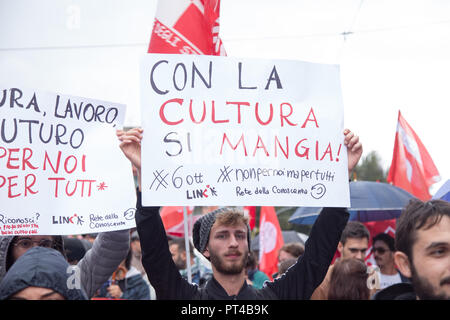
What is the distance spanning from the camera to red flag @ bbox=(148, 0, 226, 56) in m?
3.54

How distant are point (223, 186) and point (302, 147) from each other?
0.51 meters

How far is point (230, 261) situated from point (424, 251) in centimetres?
102

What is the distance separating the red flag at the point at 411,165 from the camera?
6379mm

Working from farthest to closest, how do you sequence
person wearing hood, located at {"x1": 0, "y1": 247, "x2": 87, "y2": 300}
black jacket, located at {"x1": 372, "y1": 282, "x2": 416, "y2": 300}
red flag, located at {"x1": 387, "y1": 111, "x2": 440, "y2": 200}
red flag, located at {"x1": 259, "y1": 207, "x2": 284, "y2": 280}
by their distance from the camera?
1. red flag, located at {"x1": 259, "y1": 207, "x2": 284, "y2": 280}
2. red flag, located at {"x1": 387, "y1": 111, "x2": 440, "y2": 200}
3. black jacket, located at {"x1": 372, "y1": 282, "x2": 416, "y2": 300}
4. person wearing hood, located at {"x1": 0, "y1": 247, "x2": 87, "y2": 300}

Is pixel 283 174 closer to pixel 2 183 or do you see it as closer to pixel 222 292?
pixel 222 292

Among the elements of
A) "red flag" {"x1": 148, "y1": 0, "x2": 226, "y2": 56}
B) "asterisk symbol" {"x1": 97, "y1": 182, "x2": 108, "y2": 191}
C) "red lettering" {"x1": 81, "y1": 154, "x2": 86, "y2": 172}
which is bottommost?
"asterisk symbol" {"x1": 97, "y1": 182, "x2": 108, "y2": 191}

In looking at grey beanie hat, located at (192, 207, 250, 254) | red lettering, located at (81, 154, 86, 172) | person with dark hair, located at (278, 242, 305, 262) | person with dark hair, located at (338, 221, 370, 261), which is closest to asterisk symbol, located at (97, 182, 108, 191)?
red lettering, located at (81, 154, 86, 172)

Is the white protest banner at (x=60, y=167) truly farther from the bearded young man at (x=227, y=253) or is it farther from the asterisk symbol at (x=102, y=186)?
the bearded young man at (x=227, y=253)

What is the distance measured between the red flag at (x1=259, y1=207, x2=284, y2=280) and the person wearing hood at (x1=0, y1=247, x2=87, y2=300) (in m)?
5.27

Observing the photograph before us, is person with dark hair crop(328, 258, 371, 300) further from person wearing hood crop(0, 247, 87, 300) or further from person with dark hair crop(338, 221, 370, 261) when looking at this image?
person wearing hood crop(0, 247, 87, 300)

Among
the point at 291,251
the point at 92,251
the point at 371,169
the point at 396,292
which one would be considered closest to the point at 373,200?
the point at 291,251

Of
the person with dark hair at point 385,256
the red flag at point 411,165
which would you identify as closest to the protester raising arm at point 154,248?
the person with dark hair at point 385,256

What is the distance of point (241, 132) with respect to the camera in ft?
9.05
